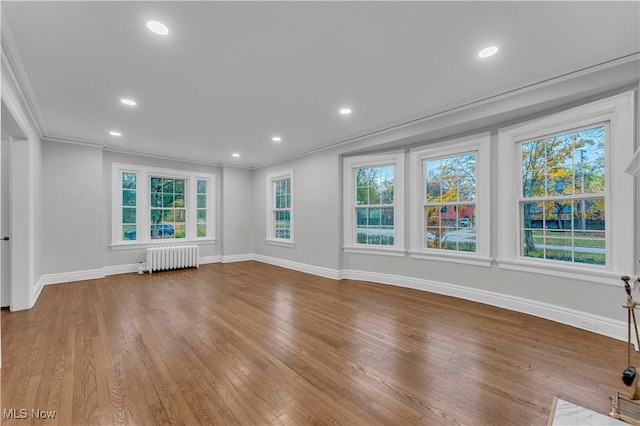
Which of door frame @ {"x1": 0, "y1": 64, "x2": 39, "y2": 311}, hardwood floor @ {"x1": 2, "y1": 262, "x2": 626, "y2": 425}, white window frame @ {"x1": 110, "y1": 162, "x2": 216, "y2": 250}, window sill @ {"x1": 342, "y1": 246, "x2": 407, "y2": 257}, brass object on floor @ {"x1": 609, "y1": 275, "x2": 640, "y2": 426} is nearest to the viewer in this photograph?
brass object on floor @ {"x1": 609, "y1": 275, "x2": 640, "y2": 426}

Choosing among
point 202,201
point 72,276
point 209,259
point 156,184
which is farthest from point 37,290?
point 202,201

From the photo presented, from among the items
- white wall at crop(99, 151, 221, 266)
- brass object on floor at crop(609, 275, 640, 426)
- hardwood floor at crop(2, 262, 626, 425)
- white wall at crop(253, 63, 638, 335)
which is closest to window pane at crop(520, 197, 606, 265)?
white wall at crop(253, 63, 638, 335)

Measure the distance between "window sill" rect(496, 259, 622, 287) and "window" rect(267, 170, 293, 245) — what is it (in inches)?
→ 171

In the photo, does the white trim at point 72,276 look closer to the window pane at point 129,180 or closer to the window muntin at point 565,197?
the window pane at point 129,180

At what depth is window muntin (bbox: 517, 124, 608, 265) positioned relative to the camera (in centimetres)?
296

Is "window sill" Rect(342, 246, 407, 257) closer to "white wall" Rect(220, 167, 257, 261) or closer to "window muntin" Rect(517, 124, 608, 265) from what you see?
"window muntin" Rect(517, 124, 608, 265)

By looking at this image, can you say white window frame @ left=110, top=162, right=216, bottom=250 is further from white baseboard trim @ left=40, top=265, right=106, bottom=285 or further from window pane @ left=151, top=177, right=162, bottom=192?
white baseboard trim @ left=40, top=265, right=106, bottom=285

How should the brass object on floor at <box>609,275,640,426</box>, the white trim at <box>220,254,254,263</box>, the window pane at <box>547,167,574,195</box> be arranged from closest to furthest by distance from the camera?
the brass object on floor at <box>609,275,640,426</box> < the window pane at <box>547,167,574,195</box> < the white trim at <box>220,254,254,263</box>

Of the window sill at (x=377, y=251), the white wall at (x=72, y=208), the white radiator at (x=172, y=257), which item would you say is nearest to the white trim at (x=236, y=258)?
the white radiator at (x=172, y=257)

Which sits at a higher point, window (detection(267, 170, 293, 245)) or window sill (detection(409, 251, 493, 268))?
window (detection(267, 170, 293, 245))

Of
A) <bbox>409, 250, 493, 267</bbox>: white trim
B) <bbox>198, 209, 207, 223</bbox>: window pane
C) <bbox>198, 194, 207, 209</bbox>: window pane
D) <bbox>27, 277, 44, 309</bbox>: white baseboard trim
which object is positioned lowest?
<bbox>27, 277, 44, 309</bbox>: white baseboard trim

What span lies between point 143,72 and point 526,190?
4.63m

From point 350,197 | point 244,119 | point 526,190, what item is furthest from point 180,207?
point 526,190

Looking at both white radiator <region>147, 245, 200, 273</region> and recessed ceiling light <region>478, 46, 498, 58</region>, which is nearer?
recessed ceiling light <region>478, 46, 498, 58</region>
